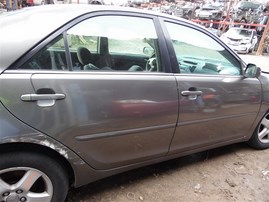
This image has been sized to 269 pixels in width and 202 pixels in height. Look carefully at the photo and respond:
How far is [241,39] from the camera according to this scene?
15242mm

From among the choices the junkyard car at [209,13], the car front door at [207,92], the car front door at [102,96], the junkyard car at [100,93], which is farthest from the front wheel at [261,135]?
the junkyard car at [209,13]

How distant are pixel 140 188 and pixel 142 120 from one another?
0.76 m

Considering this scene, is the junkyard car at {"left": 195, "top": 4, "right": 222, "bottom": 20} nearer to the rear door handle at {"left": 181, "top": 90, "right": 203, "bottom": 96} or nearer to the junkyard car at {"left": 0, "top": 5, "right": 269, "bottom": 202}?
the junkyard car at {"left": 0, "top": 5, "right": 269, "bottom": 202}

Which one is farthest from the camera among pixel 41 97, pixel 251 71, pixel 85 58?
pixel 251 71

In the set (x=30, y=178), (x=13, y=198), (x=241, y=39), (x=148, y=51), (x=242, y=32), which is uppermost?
(x=148, y=51)

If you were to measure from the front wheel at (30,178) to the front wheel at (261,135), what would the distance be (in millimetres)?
2449

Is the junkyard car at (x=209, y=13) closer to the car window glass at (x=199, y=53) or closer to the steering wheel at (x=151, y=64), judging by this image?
the car window glass at (x=199, y=53)

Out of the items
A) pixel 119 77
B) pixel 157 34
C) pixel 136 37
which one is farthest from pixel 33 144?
pixel 157 34

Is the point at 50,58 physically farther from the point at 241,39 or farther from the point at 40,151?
the point at 241,39

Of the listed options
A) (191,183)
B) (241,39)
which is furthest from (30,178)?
(241,39)

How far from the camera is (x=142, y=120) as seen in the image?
92.3 inches

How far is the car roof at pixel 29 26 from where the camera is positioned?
1.83 metres

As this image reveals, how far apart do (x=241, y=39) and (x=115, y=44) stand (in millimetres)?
14249

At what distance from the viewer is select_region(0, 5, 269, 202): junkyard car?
1.86 meters
